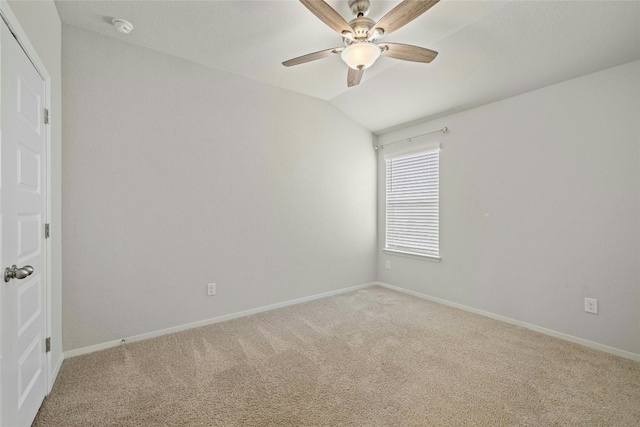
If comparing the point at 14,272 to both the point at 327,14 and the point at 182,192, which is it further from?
the point at 327,14

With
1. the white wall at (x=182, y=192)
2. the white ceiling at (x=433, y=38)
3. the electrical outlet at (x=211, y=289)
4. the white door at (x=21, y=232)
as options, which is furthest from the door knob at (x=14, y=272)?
the white ceiling at (x=433, y=38)

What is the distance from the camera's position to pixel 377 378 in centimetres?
206

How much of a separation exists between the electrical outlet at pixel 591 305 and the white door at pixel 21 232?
401 cm

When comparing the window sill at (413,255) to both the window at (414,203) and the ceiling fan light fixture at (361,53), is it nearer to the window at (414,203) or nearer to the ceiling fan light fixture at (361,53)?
the window at (414,203)

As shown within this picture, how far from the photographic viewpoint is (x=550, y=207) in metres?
2.79

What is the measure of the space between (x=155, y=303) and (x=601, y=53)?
4442mm

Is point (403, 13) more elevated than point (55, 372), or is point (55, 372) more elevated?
point (403, 13)

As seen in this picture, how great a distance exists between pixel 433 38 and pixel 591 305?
276cm

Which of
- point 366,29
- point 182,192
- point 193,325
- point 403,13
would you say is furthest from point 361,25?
point 193,325

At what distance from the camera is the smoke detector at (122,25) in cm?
230

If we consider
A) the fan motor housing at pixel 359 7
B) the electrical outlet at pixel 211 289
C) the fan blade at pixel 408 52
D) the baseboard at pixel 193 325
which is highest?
the fan motor housing at pixel 359 7

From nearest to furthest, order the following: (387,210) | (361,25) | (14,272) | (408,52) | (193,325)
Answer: (14,272) → (361,25) → (408,52) → (193,325) → (387,210)

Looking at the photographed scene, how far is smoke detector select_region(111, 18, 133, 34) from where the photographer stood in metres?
2.30

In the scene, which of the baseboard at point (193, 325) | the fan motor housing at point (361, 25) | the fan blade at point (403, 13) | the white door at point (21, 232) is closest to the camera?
the white door at point (21, 232)
